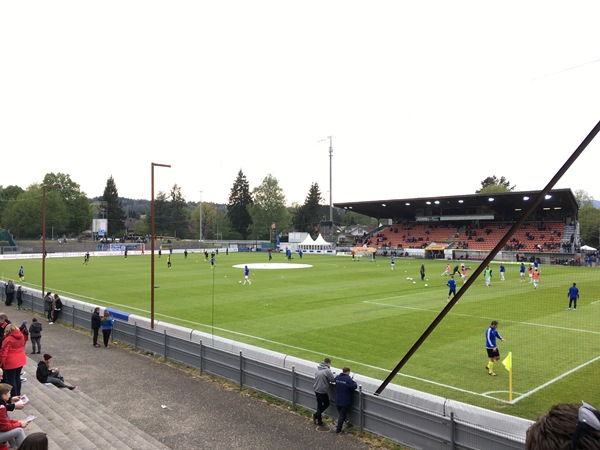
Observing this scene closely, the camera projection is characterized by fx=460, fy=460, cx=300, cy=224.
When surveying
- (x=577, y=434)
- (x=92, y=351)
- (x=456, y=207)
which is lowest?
(x=92, y=351)

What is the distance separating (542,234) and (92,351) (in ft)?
197

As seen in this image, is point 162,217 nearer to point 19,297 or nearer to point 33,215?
point 33,215

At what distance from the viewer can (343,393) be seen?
31.6ft

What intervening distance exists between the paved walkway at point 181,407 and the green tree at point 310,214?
364 feet

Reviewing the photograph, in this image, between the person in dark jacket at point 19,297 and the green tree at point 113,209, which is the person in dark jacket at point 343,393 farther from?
the green tree at point 113,209

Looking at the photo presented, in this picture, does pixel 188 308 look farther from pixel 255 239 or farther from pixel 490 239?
pixel 255 239

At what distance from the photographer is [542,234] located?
61375 mm

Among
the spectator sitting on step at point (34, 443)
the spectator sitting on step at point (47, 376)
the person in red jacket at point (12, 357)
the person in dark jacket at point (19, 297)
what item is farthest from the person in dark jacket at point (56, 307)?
the spectator sitting on step at point (34, 443)

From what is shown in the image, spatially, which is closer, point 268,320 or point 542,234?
point 268,320

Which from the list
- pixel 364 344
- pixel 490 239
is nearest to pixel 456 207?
pixel 490 239

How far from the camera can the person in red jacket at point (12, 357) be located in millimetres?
9789

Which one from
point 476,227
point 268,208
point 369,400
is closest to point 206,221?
point 268,208

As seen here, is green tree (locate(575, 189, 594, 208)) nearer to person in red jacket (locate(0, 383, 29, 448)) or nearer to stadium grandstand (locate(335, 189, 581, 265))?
stadium grandstand (locate(335, 189, 581, 265))

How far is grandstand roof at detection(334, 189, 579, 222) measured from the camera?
5869 centimetres
